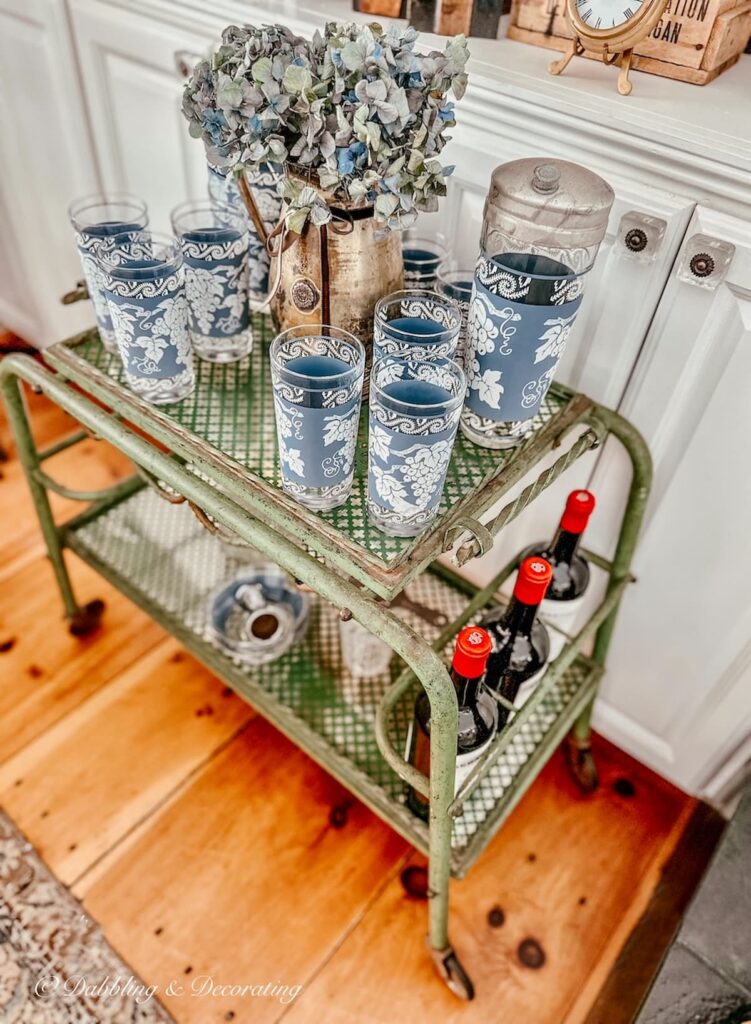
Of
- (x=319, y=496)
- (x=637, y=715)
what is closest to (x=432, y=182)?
(x=319, y=496)

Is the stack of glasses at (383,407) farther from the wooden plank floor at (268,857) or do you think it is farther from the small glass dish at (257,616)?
the wooden plank floor at (268,857)

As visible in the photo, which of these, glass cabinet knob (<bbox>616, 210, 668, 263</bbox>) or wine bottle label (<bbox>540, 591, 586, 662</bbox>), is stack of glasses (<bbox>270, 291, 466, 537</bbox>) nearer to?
glass cabinet knob (<bbox>616, 210, 668, 263</bbox>)

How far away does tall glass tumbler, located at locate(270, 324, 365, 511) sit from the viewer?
2.23 feet

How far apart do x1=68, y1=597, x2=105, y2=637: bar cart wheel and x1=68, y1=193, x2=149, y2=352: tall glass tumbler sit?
0.64m

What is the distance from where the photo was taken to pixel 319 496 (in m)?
0.74

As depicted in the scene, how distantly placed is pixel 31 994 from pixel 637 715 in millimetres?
970

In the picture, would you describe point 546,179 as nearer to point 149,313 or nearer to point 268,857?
point 149,313

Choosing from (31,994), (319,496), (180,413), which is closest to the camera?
(319,496)

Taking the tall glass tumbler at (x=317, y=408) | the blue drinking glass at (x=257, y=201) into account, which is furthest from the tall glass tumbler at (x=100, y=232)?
the tall glass tumbler at (x=317, y=408)

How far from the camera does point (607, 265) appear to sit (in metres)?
0.85

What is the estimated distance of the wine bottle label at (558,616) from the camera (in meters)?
0.98

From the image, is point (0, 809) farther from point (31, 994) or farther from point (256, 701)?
point (256, 701)

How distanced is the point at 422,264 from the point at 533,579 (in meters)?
0.40

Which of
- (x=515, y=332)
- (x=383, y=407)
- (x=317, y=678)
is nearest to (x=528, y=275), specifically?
(x=515, y=332)
